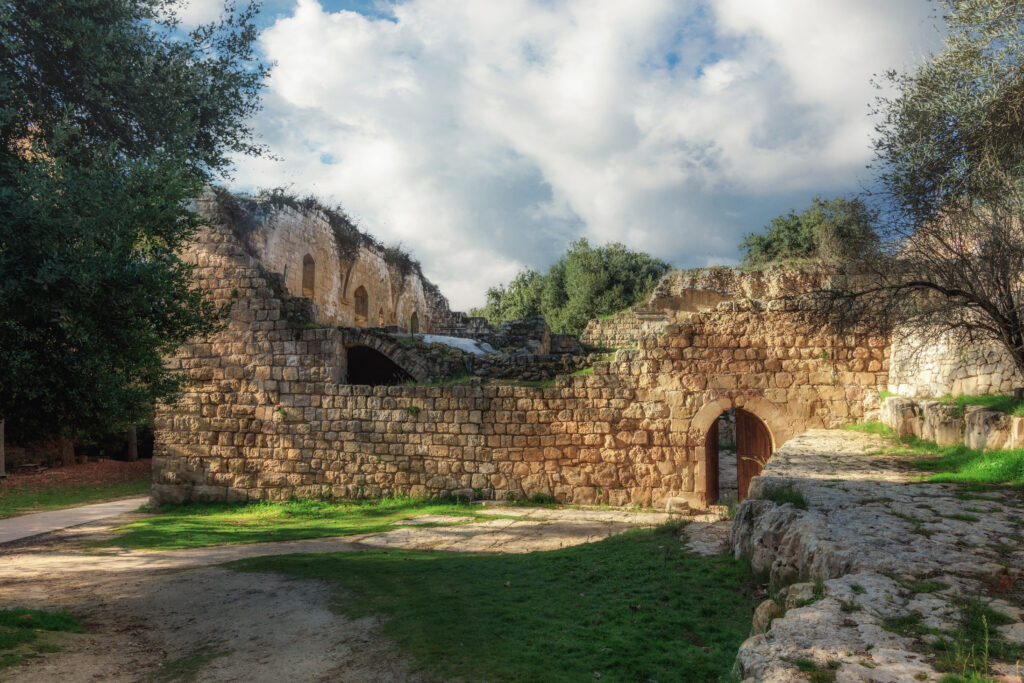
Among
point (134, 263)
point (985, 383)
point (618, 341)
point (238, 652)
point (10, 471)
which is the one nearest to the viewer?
point (238, 652)

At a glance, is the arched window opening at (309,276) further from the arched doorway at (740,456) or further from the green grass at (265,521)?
the arched doorway at (740,456)

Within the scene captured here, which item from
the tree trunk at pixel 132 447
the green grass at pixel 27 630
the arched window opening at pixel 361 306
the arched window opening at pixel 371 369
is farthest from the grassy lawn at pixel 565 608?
the tree trunk at pixel 132 447

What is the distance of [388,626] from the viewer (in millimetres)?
5145

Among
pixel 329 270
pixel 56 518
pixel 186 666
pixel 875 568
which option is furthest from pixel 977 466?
pixel 329 270

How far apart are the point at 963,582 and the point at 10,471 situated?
2330 centimetres

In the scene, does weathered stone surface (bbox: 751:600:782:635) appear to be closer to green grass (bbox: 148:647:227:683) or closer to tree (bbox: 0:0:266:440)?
green grass (bbox: 148:647:227:683)

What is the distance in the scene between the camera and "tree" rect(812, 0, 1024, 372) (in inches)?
260

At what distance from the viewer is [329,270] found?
74.6 ft

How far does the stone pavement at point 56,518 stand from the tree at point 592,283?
24.9m

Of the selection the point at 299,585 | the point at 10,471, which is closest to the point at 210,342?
the point at 299,585

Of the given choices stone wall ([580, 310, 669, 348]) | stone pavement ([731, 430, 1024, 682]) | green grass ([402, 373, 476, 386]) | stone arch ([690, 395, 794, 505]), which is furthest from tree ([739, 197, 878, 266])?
stone pavement ([731, 430, 1024, 682])

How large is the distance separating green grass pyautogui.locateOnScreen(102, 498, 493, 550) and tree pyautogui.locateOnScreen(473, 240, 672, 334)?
2334cm

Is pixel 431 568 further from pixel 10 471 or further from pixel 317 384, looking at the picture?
pixel 10 471

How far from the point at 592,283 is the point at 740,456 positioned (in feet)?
76.1
